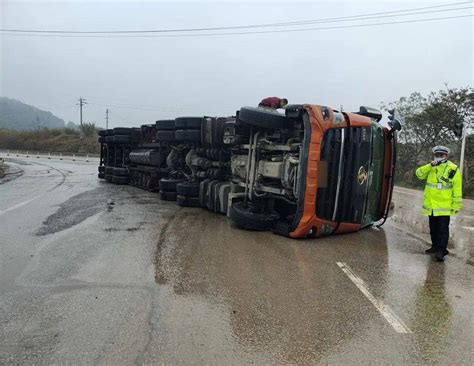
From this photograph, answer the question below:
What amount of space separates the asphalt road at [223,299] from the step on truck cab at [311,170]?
0.36 metres

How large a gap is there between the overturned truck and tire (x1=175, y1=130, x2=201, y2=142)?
33 millimetres

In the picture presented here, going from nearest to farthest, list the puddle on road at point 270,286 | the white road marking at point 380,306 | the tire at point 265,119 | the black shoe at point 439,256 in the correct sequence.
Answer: the puddle on road at point 270,286, the white road marking at point 380,306, the black shoe at point 439,256, the tire at point 265,119

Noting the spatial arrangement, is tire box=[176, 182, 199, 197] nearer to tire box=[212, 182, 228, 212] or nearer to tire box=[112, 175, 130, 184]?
tire box=[212, 182, 228, 212]

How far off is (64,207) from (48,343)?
21.5 feet

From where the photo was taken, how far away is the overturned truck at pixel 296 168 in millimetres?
6102

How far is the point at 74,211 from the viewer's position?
8398 millimetres

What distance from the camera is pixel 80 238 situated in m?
5.98

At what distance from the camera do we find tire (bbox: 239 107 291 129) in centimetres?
663

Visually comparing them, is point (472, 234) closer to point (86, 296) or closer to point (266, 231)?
point (266, 231)

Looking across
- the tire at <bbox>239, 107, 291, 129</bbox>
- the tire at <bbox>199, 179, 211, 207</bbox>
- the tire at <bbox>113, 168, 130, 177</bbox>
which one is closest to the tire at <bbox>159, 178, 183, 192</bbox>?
the tire at <bbox>199, 179, 211, 207</bbox>

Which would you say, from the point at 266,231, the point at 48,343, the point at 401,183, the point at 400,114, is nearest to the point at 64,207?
the point at 266,231

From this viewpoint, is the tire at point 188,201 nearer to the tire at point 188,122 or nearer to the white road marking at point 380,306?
the tire at point 188,122

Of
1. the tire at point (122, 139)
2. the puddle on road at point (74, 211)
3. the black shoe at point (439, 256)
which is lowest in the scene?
the puddle on road at point (74, 211)

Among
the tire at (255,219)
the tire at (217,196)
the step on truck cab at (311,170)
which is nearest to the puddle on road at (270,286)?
the tire at (255,219)
